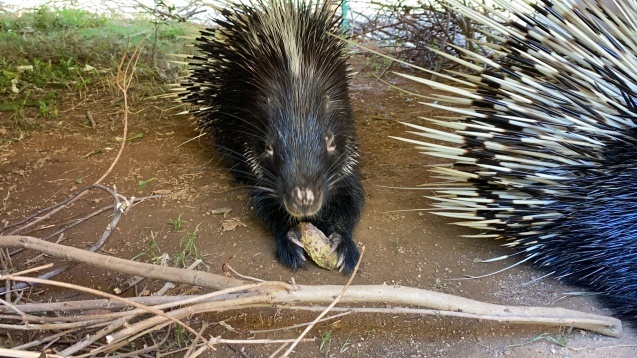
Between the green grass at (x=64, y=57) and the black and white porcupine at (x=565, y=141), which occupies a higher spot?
the black and white porcupine at (x=565, y=141)

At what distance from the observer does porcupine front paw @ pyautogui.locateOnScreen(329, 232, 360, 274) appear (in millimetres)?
2187

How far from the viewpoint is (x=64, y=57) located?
15.5ft

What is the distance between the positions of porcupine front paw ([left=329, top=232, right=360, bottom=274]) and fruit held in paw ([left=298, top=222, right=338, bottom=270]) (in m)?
0.02

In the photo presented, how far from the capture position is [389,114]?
3932mm

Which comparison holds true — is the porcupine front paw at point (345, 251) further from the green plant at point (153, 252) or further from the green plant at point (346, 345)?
the green plant at point (153, 252)

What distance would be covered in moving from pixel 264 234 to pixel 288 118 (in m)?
0.64

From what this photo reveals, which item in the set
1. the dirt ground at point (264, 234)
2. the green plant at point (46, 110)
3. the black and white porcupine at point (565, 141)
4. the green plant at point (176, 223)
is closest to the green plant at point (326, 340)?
the dirt ground at point (264, 234)

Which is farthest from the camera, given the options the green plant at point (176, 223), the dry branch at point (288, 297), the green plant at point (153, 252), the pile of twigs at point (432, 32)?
the pile of twigs at point (432, 32)

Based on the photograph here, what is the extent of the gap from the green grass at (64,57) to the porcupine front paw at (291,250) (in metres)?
1.82

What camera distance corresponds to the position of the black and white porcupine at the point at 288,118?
208cm

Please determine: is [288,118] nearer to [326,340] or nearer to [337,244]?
[337,244]

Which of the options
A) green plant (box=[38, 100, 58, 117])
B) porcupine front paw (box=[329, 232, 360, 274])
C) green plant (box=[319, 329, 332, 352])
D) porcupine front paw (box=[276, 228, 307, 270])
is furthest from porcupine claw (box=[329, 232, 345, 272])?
green plant (box=[38, 100, 58, 117])

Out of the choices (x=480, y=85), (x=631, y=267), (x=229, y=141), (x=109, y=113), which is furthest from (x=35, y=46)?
(x=631, y=267)

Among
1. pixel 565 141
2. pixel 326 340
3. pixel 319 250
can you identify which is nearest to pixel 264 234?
pixel 319 250
